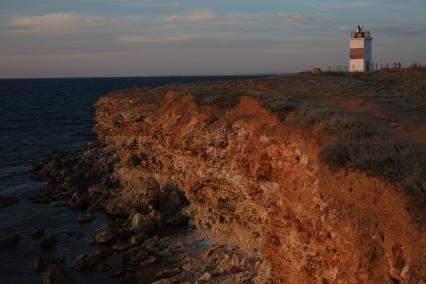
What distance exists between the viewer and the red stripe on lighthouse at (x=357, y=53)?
44062 millimetres

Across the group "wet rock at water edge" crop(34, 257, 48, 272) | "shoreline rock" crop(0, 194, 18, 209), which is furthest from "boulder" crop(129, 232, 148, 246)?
"shoreline rock" crop(0, 194, 18, 209)

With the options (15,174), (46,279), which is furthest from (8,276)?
(15,174)

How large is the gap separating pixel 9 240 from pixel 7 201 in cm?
803

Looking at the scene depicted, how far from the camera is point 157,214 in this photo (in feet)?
83.1

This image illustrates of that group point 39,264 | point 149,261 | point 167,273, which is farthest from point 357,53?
point 39,264

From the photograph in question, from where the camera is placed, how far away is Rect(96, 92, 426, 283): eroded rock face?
11.3 metres

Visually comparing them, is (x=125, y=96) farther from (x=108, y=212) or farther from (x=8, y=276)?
(x=8, y=276)

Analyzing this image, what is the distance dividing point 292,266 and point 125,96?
86.1ft

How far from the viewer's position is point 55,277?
65.2 ft

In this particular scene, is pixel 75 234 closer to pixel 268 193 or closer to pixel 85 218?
pixel 85 218

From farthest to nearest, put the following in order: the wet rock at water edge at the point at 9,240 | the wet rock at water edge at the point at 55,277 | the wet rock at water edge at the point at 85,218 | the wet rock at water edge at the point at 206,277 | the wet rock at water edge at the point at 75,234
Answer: the wet rock at water edge at the point at 85,218, the wet rock at water edge at the point at 75,234, the wet rock at water edge at the point at 9,240, the wet rock at water edge at the point at 55,277, the wet rock at water edge at the point at 206,277

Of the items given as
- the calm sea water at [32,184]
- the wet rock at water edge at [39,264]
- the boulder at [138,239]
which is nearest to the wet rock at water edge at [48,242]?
the calm sea water at [32,184]

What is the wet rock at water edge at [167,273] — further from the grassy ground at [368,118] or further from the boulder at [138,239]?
the grassy ground at [368,118]

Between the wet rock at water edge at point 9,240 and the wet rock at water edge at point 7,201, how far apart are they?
6.87m
